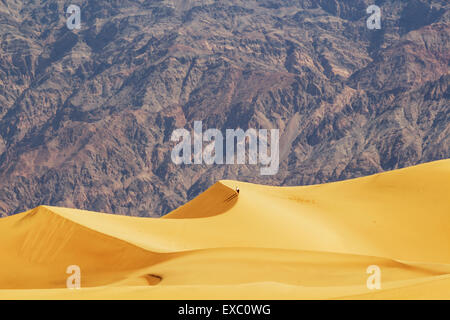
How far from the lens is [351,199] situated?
138 ft

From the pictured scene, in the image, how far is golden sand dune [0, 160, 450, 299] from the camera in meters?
22.8

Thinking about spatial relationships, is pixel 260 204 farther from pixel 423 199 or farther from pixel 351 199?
pixel 423 199

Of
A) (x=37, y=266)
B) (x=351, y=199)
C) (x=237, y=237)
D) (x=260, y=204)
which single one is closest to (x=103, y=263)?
(x=37, y=266)

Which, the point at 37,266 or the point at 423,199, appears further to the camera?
the point at 423,199

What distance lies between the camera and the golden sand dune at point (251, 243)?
22844mm

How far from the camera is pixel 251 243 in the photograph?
33.3m

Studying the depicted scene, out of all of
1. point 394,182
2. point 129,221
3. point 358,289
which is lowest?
point 358,289
